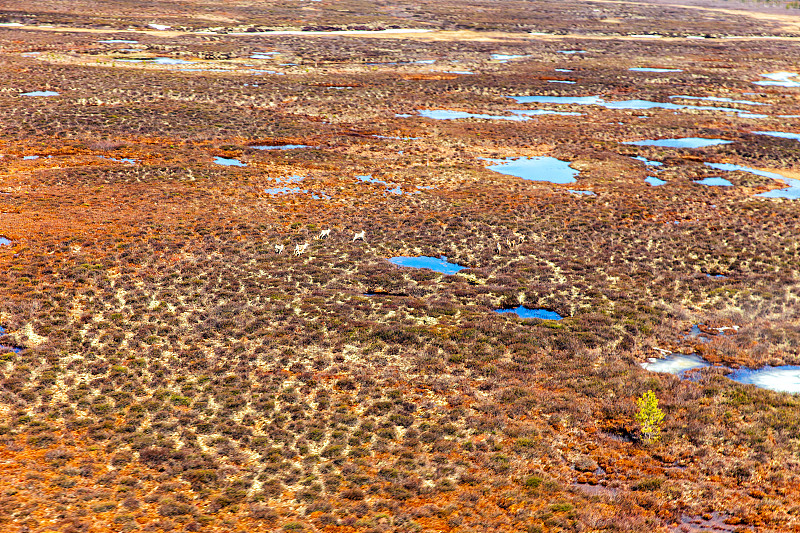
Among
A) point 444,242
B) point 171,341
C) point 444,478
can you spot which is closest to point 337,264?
point 444,242

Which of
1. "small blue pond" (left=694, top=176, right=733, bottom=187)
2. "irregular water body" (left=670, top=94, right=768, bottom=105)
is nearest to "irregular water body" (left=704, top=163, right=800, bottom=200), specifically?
"small blue pond" (left=694, top=176, right=733, bottom=187)

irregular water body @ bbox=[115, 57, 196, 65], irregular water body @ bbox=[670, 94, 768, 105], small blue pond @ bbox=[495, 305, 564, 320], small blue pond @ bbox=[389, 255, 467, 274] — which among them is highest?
irregular water body @ bbox=[115, 57, 196, 65]

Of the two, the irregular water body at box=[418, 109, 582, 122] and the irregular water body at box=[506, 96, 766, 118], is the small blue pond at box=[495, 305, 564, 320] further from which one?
the irregular water body at box=[506, 96, 766, 118]

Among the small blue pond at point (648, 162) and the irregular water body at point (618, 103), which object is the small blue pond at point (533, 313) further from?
the irregular water body at point (618, 103)

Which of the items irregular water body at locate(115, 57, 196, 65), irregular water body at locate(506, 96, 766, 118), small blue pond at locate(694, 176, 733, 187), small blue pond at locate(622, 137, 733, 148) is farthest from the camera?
irregular water body at locate(115, 57, 196, 65)

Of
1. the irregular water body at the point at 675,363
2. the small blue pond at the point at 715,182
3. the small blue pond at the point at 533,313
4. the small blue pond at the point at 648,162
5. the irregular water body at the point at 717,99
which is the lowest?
the irregular water body at the point at 675,363

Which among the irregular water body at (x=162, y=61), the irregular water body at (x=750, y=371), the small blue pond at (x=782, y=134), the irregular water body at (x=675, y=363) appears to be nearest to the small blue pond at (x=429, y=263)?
the irregular water body at (x=675, y=363)

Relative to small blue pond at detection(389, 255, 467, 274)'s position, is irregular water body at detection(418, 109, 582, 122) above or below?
above

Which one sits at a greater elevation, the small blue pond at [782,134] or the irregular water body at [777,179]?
the small blue pond at [782,134]
